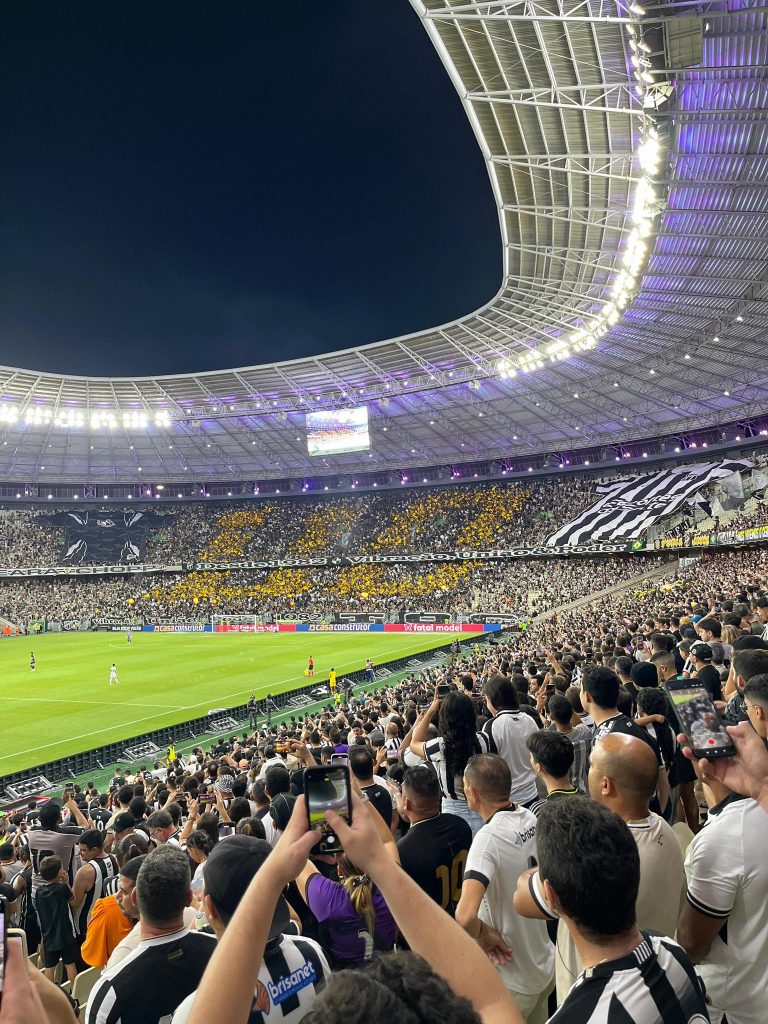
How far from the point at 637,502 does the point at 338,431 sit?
88.3 feet

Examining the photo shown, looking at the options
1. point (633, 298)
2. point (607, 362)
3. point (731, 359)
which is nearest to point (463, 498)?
point (607, 362)

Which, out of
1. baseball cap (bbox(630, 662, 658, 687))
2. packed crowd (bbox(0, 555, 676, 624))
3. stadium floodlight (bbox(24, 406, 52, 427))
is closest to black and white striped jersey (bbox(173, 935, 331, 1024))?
baseball cap (bbox(630, 662, 658, 687))

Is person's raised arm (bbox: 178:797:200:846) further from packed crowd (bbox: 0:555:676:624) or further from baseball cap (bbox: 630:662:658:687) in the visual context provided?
packed crowd (bbox: 0:555:676:624)

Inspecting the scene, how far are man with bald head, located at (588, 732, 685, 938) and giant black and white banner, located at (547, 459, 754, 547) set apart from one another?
176 ft

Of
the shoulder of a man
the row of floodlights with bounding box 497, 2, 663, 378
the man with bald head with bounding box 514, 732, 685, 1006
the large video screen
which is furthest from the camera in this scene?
the large video screen

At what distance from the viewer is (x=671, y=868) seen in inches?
137

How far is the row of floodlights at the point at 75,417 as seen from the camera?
2227 inches

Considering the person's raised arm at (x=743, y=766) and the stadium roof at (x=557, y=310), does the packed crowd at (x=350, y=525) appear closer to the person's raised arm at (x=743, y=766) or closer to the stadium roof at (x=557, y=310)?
the stadium roof at (x=557, y=310)

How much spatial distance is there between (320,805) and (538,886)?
1.01 meters

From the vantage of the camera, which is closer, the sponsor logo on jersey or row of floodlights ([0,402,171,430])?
the sponsor logo on jersey

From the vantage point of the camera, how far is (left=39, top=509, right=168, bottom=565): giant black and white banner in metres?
80.2

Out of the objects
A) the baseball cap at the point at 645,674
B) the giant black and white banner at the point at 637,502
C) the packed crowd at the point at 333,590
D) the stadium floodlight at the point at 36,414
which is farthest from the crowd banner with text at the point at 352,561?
the baseball cap at the point at 645,674

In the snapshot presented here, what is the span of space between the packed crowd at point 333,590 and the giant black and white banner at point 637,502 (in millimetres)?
2441

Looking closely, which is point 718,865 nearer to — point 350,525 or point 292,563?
point 292,563
